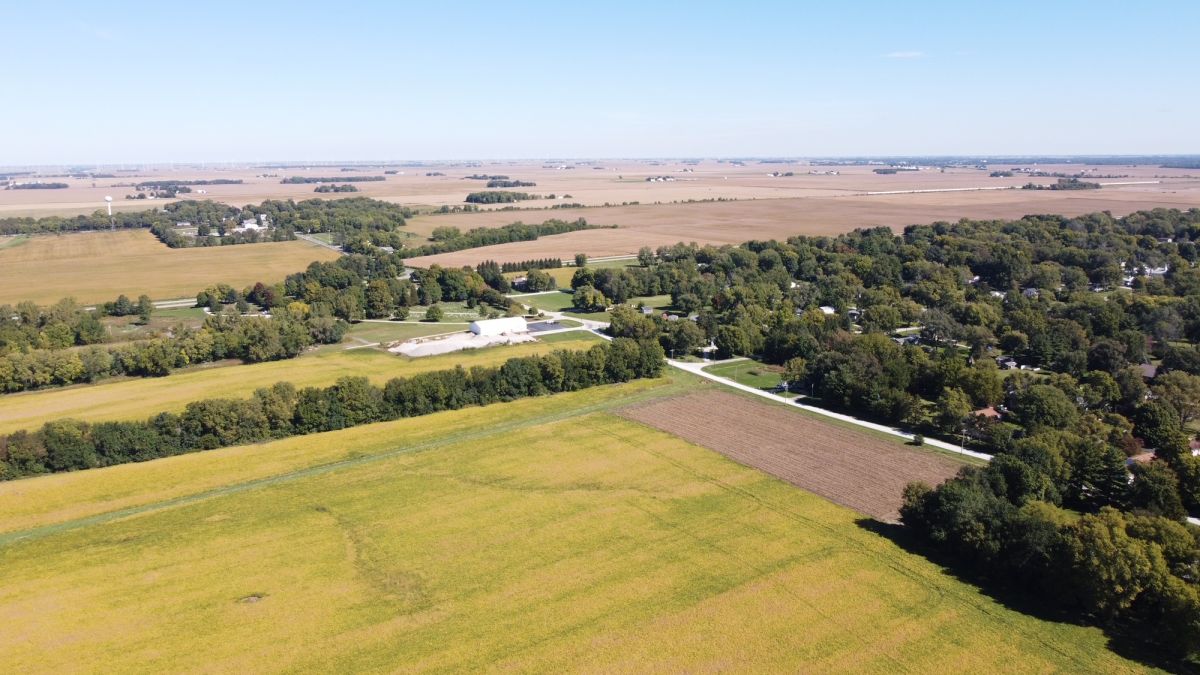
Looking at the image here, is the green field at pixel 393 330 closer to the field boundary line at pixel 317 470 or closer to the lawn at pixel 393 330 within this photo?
the lawn at pixel 393 330

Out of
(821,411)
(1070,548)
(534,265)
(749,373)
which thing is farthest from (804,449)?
(534,265)

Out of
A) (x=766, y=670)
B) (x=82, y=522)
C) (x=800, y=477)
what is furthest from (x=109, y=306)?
Answer: (x=766, y=670)

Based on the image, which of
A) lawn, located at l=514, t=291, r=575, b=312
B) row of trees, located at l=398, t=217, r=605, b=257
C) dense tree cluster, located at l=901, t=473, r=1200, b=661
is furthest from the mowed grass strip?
row of trees, located at l=398, t=217, r=605, b=257

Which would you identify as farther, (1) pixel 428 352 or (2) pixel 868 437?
(1) pixel 428 352

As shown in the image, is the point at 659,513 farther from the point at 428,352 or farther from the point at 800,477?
the point at 428,352

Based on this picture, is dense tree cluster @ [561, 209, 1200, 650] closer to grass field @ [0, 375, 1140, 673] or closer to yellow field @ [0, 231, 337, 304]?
grass field @ [0, 375, 1140, 673]

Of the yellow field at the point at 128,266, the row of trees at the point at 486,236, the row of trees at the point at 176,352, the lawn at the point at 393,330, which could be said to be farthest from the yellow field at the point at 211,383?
the row of trees at the point at 486,236

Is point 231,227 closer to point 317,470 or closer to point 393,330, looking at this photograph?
point 393,330
